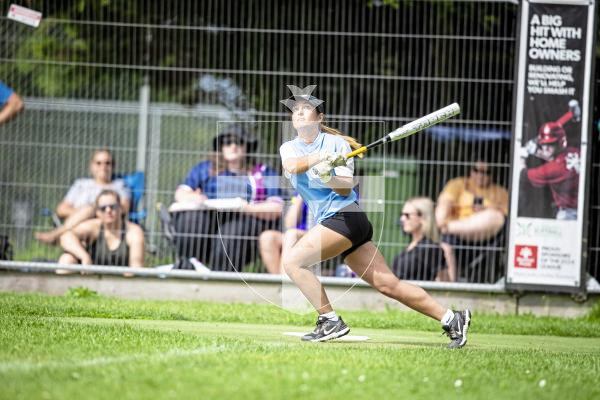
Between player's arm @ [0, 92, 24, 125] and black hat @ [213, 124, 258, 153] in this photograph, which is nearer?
black hat @ [213, 124, 258, 153]

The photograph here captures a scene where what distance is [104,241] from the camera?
1330 cm

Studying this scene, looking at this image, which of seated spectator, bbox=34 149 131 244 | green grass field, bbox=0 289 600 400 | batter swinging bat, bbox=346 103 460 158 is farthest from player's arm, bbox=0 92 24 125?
batter swinging bat, bbox=346 103 460 158

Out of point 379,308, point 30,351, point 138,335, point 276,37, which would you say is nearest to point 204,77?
point 276,37

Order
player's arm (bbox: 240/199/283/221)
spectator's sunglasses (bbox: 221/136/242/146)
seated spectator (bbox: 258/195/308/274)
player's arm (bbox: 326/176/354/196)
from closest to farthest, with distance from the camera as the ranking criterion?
1. player's arm (bbox: 326/176/354/196)
2. seated spectator (bbox: 258/195/308/274)
3. player's arm (bbox: 240/199/283/221)
4. spectator's sunglasses (bbox: 221/136/242/146)

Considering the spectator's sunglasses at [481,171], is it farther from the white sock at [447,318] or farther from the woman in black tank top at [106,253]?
the white sock at [447,318]

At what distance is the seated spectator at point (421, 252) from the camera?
13.0 m

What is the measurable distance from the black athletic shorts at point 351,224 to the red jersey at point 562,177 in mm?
4866

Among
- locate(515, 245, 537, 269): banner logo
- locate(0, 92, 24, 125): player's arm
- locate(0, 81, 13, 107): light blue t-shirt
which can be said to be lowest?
locate(515, 245, 537, 269): banner logo

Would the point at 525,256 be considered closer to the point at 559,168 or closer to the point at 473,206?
the point at 473,206

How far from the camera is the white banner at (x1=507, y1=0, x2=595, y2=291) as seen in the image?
1289 centimetres

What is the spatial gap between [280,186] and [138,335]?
199 inches

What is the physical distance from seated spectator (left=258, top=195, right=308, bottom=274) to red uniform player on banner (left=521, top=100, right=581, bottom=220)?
8.36 feet

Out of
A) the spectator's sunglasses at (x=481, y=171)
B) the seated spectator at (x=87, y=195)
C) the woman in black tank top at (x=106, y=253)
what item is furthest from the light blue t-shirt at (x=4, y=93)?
the spectator's sunglasses at (x=481, y=171)

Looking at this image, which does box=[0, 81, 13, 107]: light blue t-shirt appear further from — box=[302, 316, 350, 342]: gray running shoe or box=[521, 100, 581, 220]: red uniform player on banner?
box=[302, 316, 350, 342]: gray running shoe
